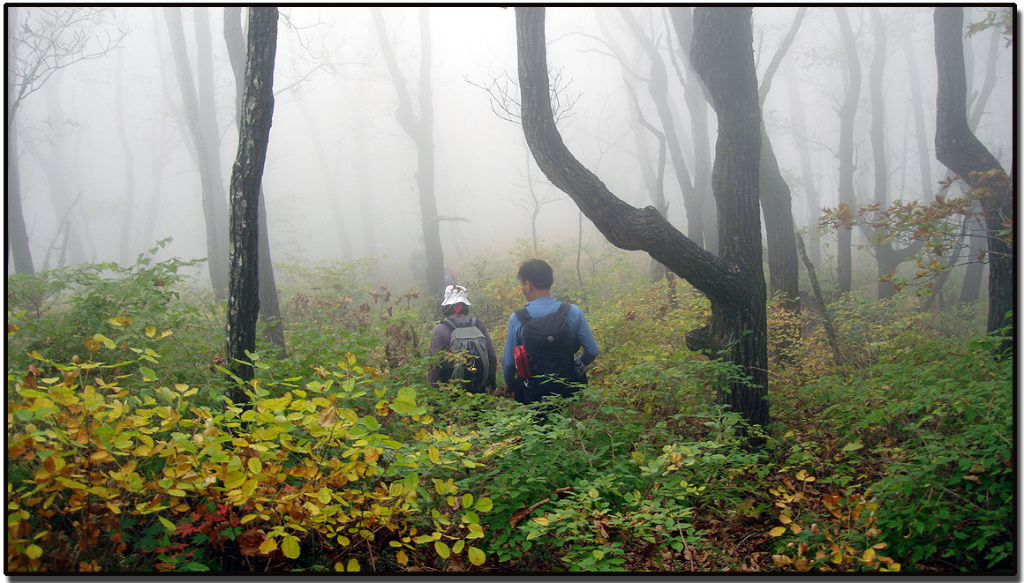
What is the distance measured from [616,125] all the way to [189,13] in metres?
17.1

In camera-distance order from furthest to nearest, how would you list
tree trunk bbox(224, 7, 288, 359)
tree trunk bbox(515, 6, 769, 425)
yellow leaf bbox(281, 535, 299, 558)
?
tree trunk bbox(224, 7, 288, 359), tree trunk bbox(515, 6, 769, 425), yellow leaf bbox(281, 535, 299, 558)

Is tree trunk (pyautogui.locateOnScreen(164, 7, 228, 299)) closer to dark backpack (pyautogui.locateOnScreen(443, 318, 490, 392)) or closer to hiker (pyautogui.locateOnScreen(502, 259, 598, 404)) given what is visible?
dark backpack (pyautogui.locateOnScreen(443, 318, 490, 392))

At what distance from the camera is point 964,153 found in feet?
17.2

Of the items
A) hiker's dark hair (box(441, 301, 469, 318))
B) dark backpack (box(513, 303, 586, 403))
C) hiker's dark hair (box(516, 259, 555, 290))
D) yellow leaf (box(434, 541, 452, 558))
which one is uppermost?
hiker's dark hair (box(516, 259, 555, 290))

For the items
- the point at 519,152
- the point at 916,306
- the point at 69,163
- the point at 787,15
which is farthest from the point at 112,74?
the point at 916,306

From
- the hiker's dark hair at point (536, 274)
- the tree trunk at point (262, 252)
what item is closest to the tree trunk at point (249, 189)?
the hiker's dark hair at point (536, 274)

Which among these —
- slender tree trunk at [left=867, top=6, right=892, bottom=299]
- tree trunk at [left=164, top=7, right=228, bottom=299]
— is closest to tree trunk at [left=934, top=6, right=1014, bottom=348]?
slender tree trunk at [left=867, top=6, right=892, bottom=299]

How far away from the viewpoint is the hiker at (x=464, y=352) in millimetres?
4535

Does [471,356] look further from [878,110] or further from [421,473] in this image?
[878,110]

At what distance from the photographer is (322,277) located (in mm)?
9422

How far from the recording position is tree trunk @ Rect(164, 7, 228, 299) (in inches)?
470

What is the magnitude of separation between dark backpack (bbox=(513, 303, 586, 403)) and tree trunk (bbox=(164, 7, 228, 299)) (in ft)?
32.5

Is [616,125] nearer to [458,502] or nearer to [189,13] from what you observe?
[189,13]

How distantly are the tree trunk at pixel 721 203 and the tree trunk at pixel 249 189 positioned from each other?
6.70 feet
